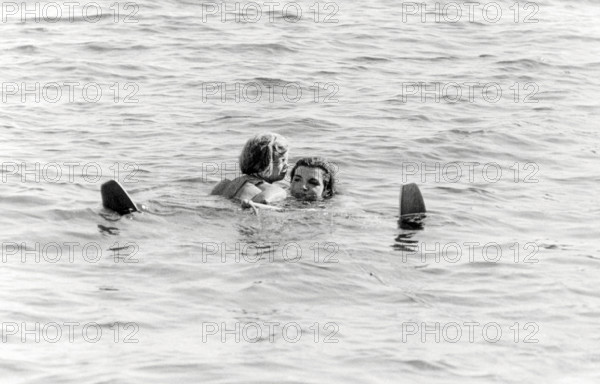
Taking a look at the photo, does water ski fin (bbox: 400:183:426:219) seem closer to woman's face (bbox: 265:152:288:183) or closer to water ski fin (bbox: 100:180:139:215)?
woman's face (bbox: 265:152:288:183)

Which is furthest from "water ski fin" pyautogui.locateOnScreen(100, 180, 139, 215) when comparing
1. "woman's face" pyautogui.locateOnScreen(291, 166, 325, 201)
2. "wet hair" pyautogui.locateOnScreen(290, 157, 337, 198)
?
"wet hair" pyautogui.locateOnScreen(290, 157, 337, 198)

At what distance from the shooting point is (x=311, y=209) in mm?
10641

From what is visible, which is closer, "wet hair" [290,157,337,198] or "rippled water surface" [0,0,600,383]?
"rippled water surface" [0,0,600,383]

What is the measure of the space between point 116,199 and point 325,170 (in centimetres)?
222

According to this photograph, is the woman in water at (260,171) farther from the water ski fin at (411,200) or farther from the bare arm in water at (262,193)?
the water ski fin at (411,200)

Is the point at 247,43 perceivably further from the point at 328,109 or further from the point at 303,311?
the point at 303,311

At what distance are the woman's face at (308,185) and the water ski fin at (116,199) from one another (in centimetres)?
167

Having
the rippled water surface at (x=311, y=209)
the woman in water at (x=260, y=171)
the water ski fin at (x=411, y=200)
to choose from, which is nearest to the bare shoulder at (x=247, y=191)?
the woman in water at (x=260, y=171)

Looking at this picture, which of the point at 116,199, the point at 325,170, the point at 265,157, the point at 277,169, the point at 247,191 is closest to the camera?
the point at 116,199

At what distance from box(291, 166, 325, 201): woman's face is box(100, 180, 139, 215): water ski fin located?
5.49 ft

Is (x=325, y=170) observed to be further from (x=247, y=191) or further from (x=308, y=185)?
(x=247, y=191)

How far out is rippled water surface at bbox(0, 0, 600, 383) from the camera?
7.15 metres

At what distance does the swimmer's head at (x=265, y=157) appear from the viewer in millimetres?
10922

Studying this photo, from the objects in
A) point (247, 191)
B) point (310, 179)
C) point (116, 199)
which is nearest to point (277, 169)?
point (310, 179)
